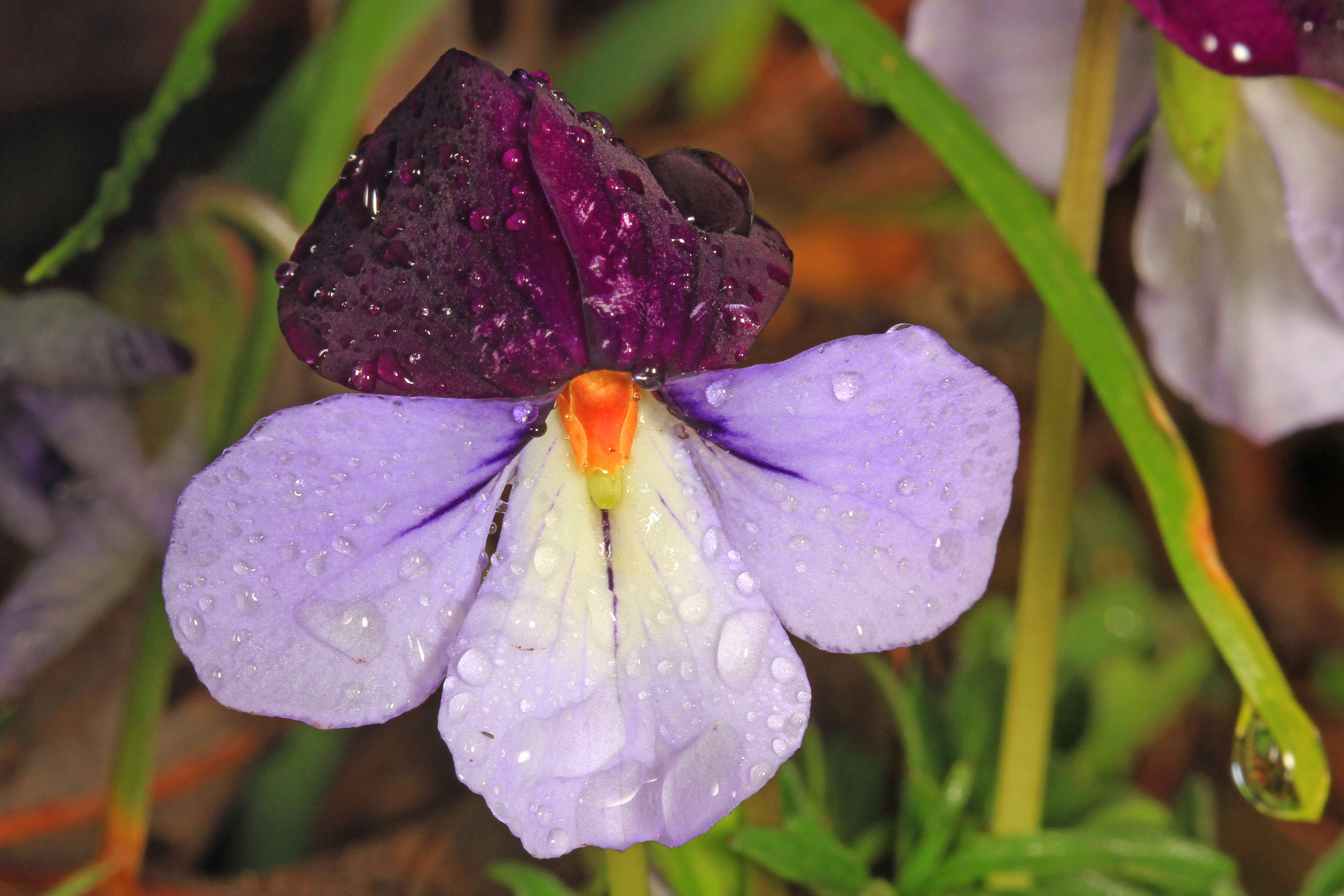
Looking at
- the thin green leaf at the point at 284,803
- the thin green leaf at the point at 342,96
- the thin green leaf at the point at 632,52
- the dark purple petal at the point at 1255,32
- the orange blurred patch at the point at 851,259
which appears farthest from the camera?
the orange blurred patch at the point at 851,259

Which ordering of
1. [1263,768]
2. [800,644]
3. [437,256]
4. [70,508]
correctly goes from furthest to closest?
[800,644] → [70,508] → [1263,768] → [437,256]

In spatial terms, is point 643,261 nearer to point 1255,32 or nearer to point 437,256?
point 437,256

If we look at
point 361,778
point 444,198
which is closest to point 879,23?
point 444,198

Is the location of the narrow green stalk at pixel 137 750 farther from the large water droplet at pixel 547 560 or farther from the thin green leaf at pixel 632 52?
the thin green leaf at pixel 632 52

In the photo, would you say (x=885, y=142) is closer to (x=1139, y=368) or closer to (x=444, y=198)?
A: (x=1139, y=368)

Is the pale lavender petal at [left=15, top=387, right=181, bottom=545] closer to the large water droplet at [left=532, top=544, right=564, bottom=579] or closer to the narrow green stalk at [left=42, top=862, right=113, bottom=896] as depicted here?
the narrow green stalk at [left=42, top=862, right=113, bottom=896]

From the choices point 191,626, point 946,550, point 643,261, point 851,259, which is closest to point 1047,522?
point 946,550

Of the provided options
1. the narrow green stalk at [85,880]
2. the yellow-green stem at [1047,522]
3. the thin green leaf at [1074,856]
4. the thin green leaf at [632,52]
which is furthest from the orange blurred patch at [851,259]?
the narrow green stalk at [85,880]
